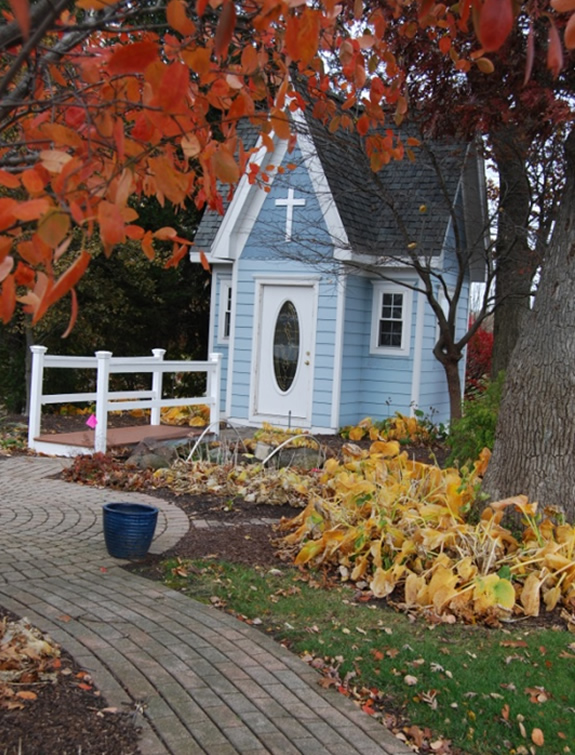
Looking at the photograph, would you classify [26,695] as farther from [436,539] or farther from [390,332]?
[390,332]

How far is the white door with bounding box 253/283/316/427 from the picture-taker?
45.6 feet

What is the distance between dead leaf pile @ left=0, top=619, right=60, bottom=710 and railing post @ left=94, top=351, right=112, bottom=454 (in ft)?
21.0

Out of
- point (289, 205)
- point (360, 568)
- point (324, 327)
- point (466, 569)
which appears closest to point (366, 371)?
point (324, 327)

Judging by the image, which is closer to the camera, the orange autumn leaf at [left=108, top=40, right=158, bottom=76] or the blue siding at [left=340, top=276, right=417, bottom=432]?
the orange autumn leaf at [left=108, top=40, right=158, bottom=76]

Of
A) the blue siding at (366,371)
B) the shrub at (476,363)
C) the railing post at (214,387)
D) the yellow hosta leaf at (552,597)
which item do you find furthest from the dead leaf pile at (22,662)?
the shrub at (476,363)

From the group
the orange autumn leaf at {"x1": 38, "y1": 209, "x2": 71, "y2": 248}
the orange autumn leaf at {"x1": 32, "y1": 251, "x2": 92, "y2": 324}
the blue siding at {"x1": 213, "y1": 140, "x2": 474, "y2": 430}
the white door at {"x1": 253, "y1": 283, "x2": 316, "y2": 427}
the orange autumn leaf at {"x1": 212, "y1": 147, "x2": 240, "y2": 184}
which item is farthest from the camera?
the white door at {"x1": 253, "y1": 283, "x2": 316, "y2": 427}

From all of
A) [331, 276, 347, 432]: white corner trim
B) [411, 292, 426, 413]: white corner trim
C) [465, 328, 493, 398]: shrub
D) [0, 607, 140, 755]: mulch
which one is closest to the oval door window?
[331, 276, 347, 432]: white corner trim

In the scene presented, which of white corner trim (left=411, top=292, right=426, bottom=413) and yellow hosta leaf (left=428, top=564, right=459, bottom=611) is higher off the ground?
white corner trim (left=411, top=292, right=426, bottom=413)

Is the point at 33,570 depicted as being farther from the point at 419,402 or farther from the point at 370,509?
the point at 419,402

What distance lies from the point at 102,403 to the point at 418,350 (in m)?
5.47

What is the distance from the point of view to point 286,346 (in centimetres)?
1414

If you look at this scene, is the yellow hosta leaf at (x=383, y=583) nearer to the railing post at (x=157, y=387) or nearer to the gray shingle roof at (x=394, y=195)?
the railing post at (x=157, y=387)

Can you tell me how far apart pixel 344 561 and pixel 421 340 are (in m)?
8.30

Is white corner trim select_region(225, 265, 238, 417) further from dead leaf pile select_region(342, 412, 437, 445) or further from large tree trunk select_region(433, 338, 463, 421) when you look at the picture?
large tree trunk select_region(433, 338, 463, 421)
